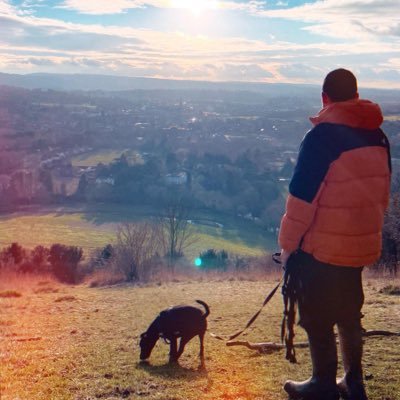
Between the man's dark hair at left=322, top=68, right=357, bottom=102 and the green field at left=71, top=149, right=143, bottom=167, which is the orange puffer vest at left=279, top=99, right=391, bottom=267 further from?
the green field at left=71, top=149, right=143, bottom=167

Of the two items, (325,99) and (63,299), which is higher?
(325,99)

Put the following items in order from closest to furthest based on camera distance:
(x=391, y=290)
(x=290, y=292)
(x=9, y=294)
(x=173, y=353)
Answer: (x=290, y=292)
(x=173, y=353)
(x=391, y=290)
(x=9, y=294)

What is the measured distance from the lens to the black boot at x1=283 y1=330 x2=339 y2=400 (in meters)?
4.36

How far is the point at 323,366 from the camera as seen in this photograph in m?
4.43

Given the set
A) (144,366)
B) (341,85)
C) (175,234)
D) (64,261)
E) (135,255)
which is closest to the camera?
(341,85)

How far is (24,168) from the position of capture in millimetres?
81812

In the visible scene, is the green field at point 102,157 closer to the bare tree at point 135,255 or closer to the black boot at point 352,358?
the bare tree at point 135,255

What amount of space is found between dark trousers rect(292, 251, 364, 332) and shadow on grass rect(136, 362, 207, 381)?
2109 mm

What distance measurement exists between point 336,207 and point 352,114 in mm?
690

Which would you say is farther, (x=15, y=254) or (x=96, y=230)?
(x=96, y=230)

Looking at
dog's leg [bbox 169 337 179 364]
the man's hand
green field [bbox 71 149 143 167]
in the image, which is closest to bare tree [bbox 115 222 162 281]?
dog's leg [bbox 169 337 179 364]

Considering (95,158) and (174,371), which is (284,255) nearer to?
(174,371)

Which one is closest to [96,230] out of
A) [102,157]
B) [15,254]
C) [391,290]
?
[15,254]

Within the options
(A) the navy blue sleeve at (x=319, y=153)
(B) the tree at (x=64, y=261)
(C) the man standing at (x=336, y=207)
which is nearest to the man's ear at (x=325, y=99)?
(C) the man standing at (x=336, y=207)
